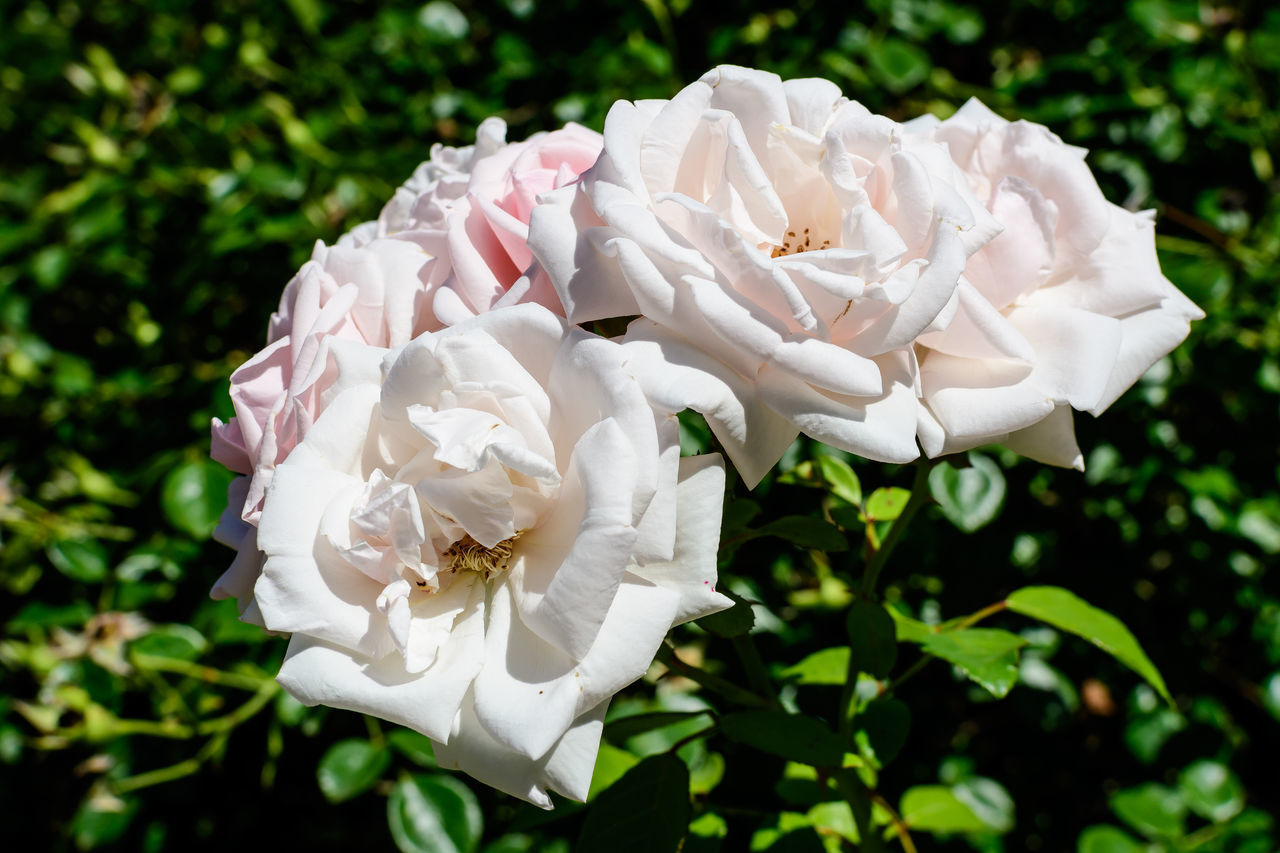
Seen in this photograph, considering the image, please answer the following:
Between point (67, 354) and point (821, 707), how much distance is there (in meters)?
1.71

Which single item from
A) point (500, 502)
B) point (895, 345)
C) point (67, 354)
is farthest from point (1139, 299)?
point (67, 354)

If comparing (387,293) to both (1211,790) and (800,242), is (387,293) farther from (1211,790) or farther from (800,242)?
(1211,790)

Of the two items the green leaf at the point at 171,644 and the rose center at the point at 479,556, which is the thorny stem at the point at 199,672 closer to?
the green leaf at the point at 171,644

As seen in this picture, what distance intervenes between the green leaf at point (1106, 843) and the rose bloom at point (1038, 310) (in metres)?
0.86

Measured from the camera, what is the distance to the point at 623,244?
1.81 ft

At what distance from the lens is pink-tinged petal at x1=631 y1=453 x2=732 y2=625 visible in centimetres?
56

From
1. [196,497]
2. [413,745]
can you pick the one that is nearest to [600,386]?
[413,745]

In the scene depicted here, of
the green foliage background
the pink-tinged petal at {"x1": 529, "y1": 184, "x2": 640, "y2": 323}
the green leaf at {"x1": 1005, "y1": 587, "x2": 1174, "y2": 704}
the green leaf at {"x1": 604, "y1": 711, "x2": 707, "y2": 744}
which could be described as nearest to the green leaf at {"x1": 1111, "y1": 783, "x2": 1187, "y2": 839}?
the green foliage background

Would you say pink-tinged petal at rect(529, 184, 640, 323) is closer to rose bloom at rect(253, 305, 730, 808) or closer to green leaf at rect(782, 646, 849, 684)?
rose bloom at rect(253, 305, 730, 808)

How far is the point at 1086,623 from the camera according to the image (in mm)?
926

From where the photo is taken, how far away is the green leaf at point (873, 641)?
76 cm

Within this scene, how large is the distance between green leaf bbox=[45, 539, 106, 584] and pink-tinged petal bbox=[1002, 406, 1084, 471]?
134 cm

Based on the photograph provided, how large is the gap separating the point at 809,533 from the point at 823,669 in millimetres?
351

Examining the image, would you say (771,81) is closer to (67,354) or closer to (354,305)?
(354,305)
